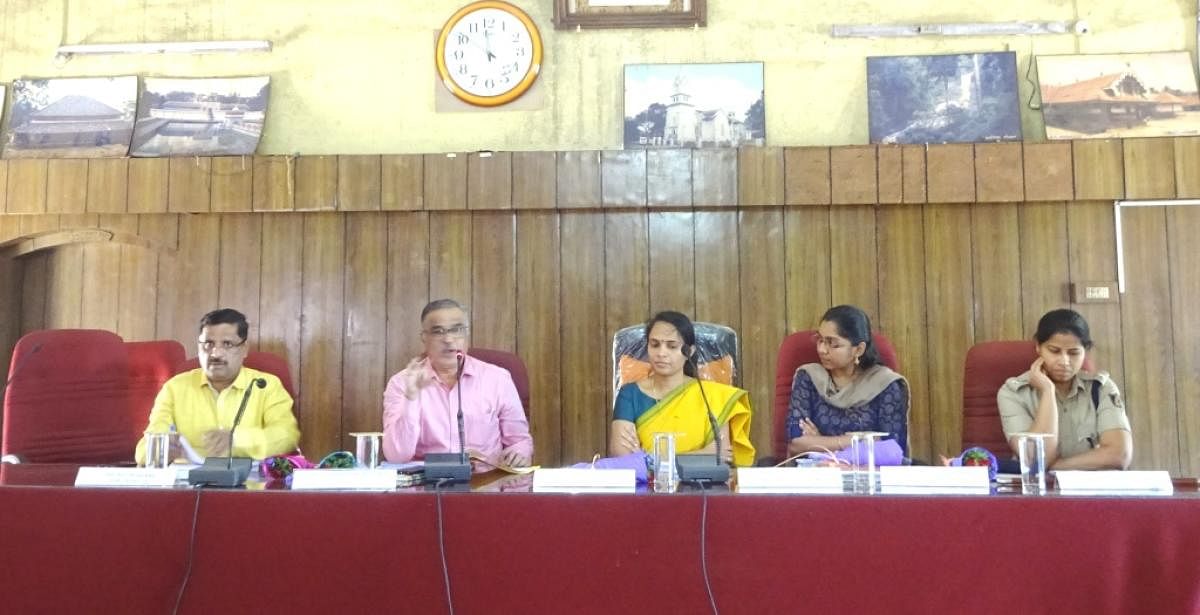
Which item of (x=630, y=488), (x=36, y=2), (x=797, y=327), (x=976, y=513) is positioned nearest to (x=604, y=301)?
(x=797, y=327)

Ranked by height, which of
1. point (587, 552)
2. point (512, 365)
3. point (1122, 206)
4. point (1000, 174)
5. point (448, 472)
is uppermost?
point (1000, 174)

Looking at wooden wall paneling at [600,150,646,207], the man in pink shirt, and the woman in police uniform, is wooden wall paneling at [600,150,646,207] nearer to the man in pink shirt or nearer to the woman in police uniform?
the man in pink shirt

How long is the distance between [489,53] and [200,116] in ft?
4.40

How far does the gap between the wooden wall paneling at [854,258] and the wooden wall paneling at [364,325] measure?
1.93 meters

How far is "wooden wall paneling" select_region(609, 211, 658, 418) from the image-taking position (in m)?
3.75

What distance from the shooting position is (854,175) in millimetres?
3641

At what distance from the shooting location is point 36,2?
4109 millimetres

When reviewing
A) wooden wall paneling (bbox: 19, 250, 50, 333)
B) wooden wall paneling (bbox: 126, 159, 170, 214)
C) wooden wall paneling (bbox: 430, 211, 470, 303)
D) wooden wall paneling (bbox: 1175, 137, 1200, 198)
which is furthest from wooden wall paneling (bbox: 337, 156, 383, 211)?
wooden wall paneling (bbox: 1175, 137, 1200, 198)

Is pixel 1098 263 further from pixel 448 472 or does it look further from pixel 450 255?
pixel 448 472

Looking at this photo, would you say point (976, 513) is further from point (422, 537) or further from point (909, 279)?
point (909, 279)

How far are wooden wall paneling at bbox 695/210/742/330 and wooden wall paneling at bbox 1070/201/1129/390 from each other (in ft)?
3.99

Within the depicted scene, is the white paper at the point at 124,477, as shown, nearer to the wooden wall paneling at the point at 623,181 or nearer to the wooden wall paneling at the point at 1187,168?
the wooden wall paneling at the point at 623,181

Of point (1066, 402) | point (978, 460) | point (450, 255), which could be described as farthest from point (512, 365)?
point (1066, 402)

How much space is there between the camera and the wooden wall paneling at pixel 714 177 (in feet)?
12.1
